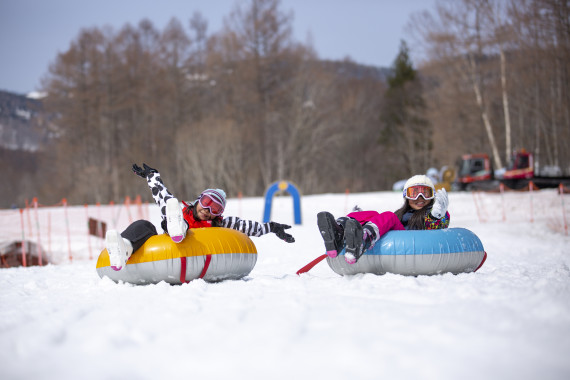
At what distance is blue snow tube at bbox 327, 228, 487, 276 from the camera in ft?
15.2

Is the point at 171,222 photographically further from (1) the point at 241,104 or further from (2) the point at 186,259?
(1) the point at 241,104

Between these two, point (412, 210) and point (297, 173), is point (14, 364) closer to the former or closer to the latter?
point (412, 210)

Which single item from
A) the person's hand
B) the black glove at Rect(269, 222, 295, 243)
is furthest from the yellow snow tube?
the person's hand

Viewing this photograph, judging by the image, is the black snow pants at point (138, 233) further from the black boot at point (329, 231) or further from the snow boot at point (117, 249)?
the black boot at point (329, 231)

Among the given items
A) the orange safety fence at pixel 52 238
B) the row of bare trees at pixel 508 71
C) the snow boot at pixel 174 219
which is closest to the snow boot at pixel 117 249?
the snow boot at pixel 174 219

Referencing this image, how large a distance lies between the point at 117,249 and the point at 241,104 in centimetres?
2576

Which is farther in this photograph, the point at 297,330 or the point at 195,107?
the point at 195,107

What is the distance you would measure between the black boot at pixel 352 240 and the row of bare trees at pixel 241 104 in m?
22.7

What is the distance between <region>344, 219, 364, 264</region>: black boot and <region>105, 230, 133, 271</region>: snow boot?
1.86 metres

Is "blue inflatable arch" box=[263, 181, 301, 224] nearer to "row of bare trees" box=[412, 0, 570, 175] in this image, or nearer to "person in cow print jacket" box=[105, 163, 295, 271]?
"person in cow print jacket" box=[105, 163, 295, 271]

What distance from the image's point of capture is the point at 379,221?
15.6ft

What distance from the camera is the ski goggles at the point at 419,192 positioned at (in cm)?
528

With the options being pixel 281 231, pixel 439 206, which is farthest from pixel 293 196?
pixel 439 206

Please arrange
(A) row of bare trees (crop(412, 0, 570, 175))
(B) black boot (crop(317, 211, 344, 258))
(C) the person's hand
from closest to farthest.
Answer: (B) black boot (crop(317, 211, 344, 258)) < (C) the person's hand < (A) row of bare trees (crop(412, 0, 570, 175))
